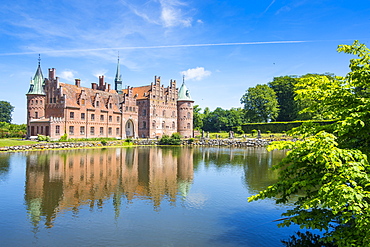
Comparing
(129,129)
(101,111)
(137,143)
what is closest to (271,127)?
(137,143)

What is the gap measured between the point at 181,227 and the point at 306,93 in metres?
6.13

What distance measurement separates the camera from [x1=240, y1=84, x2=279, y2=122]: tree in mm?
66688

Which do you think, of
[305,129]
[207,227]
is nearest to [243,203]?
[207,227]

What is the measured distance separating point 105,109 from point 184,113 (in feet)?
63.5

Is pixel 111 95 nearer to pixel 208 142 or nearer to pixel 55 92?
pixel 55 92

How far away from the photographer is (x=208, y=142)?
5512cm

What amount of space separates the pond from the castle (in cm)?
2962

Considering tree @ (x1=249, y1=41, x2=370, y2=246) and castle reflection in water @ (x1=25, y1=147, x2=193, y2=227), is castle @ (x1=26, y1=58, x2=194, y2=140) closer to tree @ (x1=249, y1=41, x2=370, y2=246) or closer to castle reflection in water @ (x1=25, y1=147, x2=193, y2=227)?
castle reflection in water @ (x1=25, y1=147, x2=193, y2=227)

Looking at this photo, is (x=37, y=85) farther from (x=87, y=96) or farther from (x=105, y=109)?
(x=105, y=109)

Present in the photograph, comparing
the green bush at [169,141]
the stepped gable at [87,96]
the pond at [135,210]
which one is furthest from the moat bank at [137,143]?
the pond at [135,210]

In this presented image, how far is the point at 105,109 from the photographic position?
55.3m

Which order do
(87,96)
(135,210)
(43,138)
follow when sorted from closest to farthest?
(135,210), (43,138), (87,96)

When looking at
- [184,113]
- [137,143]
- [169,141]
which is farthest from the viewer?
[184,113]

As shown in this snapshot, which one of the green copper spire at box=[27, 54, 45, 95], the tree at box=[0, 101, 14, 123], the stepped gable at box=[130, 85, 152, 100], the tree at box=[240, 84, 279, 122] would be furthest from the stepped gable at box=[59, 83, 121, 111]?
the tree at box=[0, 101, 14, 123]
